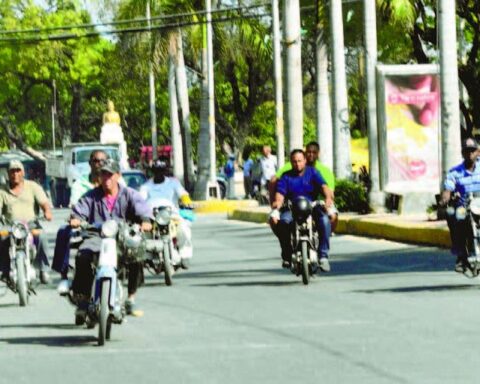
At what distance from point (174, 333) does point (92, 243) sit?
1.10 metres

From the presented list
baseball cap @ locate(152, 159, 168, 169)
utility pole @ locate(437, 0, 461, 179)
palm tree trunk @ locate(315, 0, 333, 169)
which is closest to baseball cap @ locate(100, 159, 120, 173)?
baseball cap @ locate(152, 159, 168, 169)

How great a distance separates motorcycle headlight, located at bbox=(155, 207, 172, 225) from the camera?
68.5 ft

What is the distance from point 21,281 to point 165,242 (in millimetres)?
3360

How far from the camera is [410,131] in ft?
106

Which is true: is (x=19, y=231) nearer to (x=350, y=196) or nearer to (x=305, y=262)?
(x=305, y=262)

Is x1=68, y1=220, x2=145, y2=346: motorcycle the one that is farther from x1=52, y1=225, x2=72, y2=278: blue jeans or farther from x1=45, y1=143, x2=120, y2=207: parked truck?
x1=45, y1=143, x2=120, y2=207: parked truck

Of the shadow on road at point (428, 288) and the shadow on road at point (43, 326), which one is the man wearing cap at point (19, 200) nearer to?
the shadow on road at point (43, 326)

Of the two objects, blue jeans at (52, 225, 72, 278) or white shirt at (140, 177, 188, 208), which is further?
white shirt at (140, 177, 188, 208)

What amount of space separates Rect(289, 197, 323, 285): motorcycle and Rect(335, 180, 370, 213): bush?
52.9 ft

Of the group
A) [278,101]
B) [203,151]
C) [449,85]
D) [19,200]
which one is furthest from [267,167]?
[19,200]

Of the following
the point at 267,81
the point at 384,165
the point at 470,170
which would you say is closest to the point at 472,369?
the point at 470,170

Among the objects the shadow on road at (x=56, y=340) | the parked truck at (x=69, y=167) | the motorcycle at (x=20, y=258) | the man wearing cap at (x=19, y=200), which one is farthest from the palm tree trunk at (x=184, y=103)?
the shadow on road at (x=56, y=340)

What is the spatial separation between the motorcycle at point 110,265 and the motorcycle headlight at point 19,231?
3.82 m

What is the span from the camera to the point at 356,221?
107 feet
